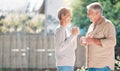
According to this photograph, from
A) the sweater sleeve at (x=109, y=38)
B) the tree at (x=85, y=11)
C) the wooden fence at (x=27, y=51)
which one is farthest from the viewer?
the wooden fence at (x=27, y=51)

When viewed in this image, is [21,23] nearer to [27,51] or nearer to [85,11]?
[27,51]

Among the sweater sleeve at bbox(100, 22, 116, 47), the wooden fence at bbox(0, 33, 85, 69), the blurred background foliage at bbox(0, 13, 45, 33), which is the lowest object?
the wooden fence at bbox(0, 33, 85, 69)

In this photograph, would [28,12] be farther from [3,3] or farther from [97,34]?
[97,34]

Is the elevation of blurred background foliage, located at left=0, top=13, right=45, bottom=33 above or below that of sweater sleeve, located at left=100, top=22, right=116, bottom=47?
above

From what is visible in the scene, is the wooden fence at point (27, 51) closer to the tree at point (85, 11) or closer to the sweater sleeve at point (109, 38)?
the tree at point (85, 11)

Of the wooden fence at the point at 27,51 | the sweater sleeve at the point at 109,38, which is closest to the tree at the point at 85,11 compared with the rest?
the wooden fence at the point at 27,51

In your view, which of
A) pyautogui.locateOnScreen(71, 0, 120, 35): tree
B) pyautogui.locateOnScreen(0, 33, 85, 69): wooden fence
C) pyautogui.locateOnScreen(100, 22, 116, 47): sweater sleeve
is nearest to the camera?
pyautogui.locateOnScreen(100, 22, 116, 47): sweater sleeve

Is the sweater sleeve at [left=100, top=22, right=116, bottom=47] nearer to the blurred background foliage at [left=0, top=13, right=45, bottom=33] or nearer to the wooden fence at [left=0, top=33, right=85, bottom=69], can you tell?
the wooden fence at [left=0, top=33, right=85, bottom=69]

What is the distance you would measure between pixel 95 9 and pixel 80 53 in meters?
4.39

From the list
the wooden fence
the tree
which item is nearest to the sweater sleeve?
the tree

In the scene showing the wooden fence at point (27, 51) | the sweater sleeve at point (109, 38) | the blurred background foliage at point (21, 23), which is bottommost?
the wooden fence at point (27, 51)

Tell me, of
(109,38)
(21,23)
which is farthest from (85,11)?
(109,38)

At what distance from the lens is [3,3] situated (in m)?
7.19

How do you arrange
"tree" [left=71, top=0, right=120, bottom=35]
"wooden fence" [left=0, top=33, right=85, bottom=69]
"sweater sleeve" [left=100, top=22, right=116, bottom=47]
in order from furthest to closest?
"wooden fence" [left=0, top=33, right=85, bottom=69], "tree" [left=71, top=0, right=120, bottom=35], "sweater sleeve" [left=100, top=22, right=116, bottom=47]
